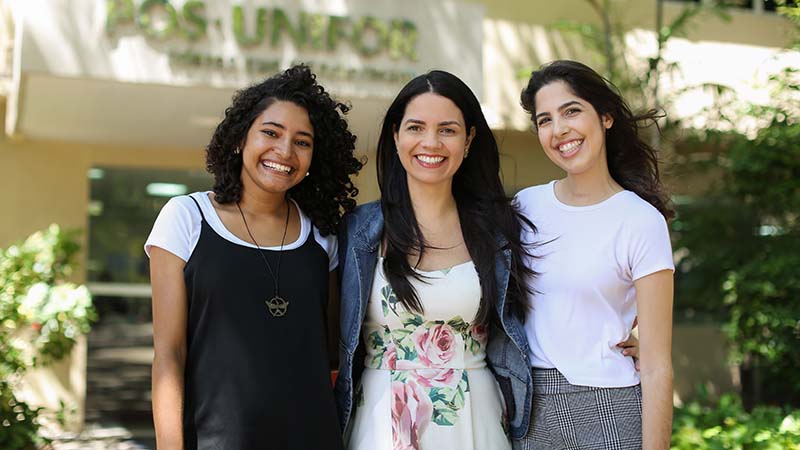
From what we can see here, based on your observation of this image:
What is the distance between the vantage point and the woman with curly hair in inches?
107

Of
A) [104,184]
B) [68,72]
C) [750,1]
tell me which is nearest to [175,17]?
[68,72]

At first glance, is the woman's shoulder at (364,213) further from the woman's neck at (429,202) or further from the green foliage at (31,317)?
the green foliage at (31,317)

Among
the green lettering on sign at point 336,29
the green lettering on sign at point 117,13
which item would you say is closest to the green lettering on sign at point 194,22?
the green lettering on sign at point 117,13

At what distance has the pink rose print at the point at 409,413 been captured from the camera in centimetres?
296

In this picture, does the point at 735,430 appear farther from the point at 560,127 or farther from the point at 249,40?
the point at 249,40

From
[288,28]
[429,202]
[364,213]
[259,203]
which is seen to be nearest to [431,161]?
[429,202]

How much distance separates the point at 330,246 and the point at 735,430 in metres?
3.88

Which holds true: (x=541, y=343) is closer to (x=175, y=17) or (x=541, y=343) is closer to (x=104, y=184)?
(x=175, y=17)

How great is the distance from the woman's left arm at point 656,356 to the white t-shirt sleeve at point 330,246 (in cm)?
101

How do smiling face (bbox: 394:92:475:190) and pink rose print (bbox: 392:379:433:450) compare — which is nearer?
pink rose print (bbox: 392:379:433:450)

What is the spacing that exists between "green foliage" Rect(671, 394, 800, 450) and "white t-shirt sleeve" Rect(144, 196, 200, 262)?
4040 millimetres

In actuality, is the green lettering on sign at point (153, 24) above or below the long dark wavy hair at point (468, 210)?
above

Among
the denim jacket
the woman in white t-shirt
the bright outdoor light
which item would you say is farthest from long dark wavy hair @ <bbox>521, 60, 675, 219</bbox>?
the bright outdoor light

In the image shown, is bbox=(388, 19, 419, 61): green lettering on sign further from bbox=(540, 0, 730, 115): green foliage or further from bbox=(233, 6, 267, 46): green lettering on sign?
bbox=(540, 0, 730, 115): green foliage
